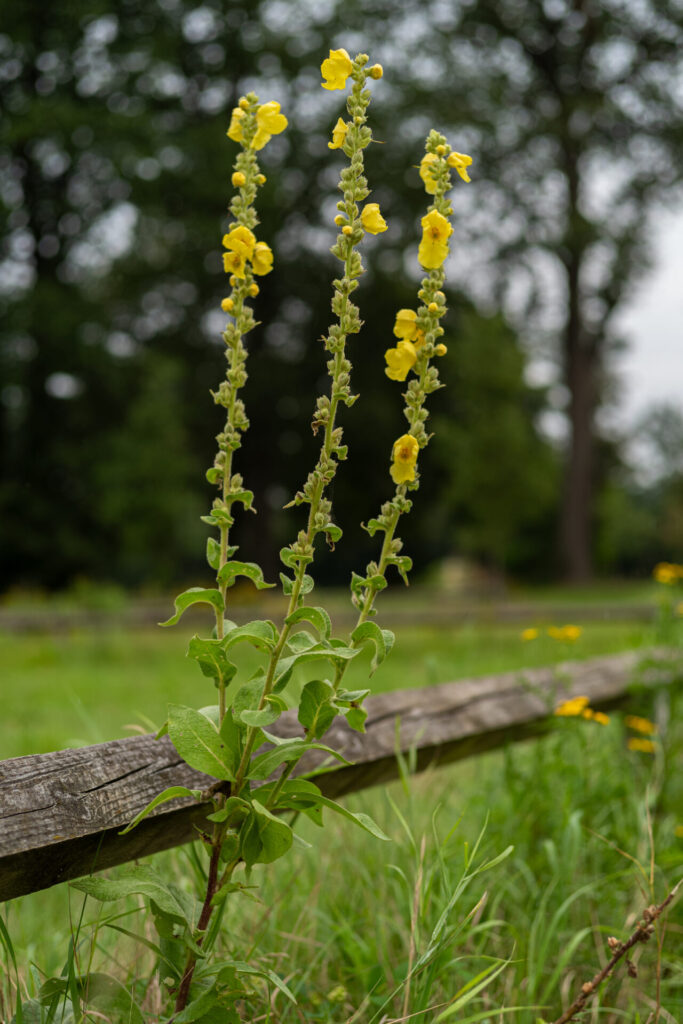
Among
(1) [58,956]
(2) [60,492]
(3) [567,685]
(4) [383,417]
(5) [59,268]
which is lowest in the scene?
(1) [58,956]

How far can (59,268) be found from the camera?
19625 mm

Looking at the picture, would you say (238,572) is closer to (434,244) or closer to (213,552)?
(213,552)

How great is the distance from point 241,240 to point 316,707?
693 millimetres

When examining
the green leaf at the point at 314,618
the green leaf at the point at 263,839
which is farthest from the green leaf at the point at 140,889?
the green leaf at the point at 314,618

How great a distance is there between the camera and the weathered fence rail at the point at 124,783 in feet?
4.10

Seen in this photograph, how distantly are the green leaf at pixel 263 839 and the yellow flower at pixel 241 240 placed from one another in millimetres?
797

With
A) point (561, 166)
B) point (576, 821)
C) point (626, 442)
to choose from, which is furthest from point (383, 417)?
point (576, 821)

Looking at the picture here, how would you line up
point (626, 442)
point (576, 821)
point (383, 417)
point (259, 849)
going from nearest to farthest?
point (259, 849) → point (576, 821) → point (383, 417) → point (626, 442)

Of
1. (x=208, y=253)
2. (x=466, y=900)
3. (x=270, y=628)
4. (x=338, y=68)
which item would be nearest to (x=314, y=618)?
(x=270, y=628)

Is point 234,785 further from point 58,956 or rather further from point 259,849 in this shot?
point 58,956

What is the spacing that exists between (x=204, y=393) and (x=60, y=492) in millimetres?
4206

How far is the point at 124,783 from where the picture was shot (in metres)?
1.41

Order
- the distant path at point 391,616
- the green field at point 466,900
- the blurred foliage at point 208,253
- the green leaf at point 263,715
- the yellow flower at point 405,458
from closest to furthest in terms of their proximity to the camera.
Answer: the green leaf at point 263,715, the yellow flower at point 405,458, the green field at point 466,900, the distant path at point 391,616, the blurred foliage at point 208,253

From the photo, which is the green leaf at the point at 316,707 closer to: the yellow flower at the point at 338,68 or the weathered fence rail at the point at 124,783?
the weathered fence rail at the point at 124,783
